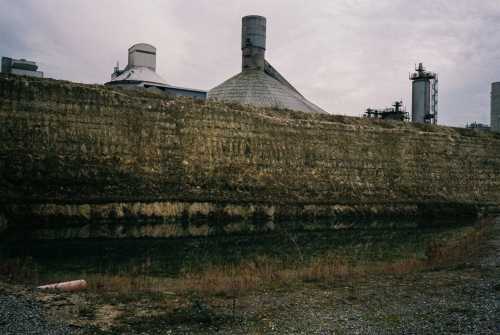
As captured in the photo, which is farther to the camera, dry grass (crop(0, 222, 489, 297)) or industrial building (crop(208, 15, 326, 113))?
industrial building (crop(208, 15, 326, 113))

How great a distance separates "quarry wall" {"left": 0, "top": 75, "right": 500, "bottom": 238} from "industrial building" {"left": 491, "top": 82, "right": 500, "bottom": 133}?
81.3 ft

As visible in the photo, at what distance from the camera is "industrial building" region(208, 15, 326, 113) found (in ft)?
207

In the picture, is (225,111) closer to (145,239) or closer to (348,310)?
(145,239)

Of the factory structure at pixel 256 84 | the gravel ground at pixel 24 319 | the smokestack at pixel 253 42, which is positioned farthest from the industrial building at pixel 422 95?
the gravel ground at pixel 24 319

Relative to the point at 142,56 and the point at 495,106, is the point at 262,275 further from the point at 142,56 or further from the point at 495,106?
the point at 495,106

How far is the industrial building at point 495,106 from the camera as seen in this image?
77.2 meters

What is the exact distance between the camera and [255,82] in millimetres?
64688

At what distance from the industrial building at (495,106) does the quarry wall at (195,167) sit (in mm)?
24771

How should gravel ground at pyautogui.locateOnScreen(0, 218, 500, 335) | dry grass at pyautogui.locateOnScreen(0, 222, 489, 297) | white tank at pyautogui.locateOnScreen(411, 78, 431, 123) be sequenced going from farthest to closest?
1. white tank at pyautogui.locateOnScreen(411, 78, 431, 123)
2. dry grass at pyautogui.locateOnScreen(0, 222, 489, 297)
3. gravel ground at pyautogui.locateOnScreen(0, 218, 500, 335)

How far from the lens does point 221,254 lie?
24.6m

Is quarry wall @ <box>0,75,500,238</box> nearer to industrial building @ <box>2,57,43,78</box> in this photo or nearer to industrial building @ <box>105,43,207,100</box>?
industrial building @ <box>2,57,43,78</box>

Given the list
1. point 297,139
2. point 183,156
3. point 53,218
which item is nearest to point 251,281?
point 53,218

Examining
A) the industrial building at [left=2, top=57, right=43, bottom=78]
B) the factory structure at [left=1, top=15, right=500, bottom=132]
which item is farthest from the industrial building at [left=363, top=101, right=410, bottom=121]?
the industrial building at [left=2, top=57, right=43, bottom=78]

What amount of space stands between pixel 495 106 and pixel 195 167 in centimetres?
5740
